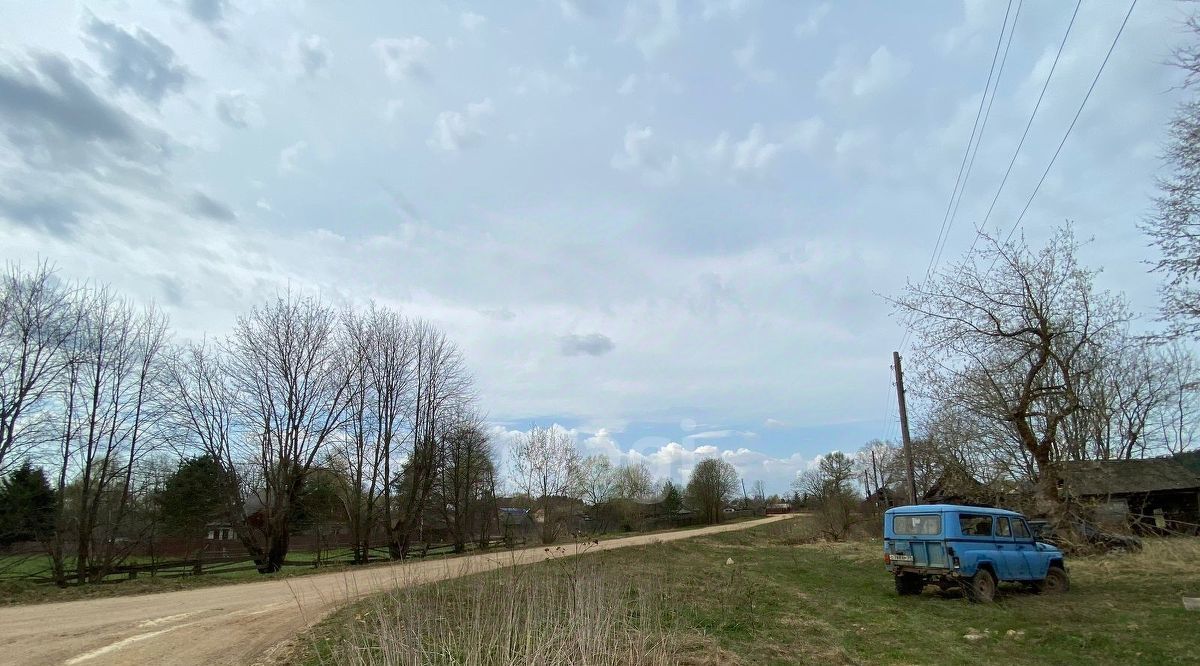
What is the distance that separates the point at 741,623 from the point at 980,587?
673 centimetres

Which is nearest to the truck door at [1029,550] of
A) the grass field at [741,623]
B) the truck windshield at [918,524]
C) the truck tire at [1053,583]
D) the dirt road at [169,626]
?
the truck tire at [1053,583]

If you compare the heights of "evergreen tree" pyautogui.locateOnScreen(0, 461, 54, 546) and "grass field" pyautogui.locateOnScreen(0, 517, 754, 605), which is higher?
"evergreen tree" pyautogui.locateOnScreen(0, 461, 54, 546)

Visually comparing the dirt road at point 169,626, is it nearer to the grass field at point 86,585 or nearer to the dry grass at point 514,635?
the dry grass at point 514,635

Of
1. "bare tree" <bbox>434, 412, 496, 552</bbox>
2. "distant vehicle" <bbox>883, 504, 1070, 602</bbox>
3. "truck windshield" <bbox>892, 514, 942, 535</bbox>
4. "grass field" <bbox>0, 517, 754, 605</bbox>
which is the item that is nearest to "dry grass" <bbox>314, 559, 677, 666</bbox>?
"grass field" <bbox>0, 517, 754, 605</bbox>

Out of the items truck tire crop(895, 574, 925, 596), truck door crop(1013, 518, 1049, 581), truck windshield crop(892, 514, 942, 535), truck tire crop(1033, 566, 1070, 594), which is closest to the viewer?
truck windshield crop(892, 514, 942, 535)

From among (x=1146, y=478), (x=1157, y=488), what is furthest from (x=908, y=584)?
(x=1146, y=478)

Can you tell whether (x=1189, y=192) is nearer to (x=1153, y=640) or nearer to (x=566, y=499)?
(x=1153, y=640)

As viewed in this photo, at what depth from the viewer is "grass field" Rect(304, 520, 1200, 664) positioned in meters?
6.39

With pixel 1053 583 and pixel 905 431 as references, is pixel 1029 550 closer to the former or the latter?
pixel 1053 583

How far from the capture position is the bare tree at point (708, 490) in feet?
267

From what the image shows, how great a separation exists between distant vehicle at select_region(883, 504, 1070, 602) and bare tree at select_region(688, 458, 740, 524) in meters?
67.9

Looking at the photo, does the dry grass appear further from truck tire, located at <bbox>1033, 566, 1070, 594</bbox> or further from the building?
the building

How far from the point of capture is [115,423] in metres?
23.7

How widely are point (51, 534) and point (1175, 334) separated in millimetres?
32080
